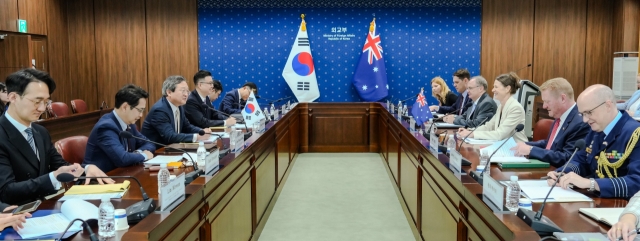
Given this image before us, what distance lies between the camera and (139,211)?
1.58 meters

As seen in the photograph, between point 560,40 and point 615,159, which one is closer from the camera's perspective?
point 615,159

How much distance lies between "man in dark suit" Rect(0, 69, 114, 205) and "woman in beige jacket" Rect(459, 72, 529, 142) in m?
2.54

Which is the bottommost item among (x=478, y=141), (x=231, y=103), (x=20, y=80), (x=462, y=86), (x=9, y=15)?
(x=478, y=141)

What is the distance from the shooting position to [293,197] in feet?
15.2

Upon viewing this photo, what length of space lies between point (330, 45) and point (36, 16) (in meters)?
4.32

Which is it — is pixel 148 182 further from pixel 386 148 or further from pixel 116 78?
pixel 116 78

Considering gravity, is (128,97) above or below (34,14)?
below

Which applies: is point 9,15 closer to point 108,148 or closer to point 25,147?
point 108,148

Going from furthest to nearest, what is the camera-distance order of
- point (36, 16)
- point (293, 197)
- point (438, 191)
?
point (36, 16) < point (293, 197) < point (438, 191)

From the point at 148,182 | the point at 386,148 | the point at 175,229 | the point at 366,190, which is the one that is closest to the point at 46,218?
the point at 175,229

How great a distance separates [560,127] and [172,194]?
7.15 ft

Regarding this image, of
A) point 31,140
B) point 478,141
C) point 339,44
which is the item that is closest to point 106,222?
point 31,140

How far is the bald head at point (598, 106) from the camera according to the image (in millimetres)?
2039

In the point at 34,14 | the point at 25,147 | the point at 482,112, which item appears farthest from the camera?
the point at 34,14
